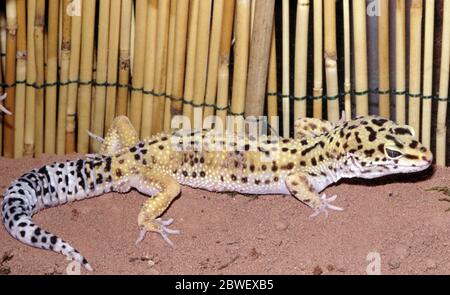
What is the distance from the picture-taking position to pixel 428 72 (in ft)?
15.0

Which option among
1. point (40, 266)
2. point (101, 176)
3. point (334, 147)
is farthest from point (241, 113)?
point (40, 266)

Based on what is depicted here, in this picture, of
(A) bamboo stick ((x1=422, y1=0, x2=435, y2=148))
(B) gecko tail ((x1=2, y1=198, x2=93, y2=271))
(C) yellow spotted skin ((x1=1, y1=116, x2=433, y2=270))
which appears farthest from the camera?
(A) bamboo stick ((x1=422, y1=0, x2=435, y2=148))

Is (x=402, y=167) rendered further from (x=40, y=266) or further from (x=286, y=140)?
(x=40, y=266)

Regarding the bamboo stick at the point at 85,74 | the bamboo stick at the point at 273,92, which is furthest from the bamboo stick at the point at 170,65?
the bamboo stick at the point at 273,92

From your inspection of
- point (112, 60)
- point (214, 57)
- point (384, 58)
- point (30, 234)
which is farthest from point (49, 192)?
point (384, 58)

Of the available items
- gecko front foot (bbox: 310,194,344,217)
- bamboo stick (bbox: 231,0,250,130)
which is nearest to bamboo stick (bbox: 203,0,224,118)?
bamboo stick (bbox: 231,0,250,130)

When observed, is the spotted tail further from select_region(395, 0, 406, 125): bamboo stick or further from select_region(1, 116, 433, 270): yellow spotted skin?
select_region(395, 0, 406, 125): bamboo stick

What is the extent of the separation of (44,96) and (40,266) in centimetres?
144

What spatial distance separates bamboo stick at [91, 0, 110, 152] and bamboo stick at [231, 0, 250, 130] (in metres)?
0.80

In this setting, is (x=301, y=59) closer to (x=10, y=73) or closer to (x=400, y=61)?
(x=400, y=61)

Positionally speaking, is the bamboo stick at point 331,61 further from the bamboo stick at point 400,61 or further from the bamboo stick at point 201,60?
the bamboo stick at point 201,60

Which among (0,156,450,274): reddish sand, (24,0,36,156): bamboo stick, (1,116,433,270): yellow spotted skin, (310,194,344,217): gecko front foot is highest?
(24,0,36,156): bamboo stick

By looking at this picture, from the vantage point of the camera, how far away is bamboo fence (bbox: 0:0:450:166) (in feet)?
14.8

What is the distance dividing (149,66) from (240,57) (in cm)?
57
